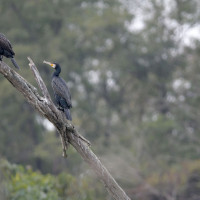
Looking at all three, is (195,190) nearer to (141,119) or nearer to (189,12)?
(141,119)

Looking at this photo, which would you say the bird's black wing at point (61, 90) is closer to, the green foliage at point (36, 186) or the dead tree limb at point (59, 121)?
the dead tree limb at point (59, 121)

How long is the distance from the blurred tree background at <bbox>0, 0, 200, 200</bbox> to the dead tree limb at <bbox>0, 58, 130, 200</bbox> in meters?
16.5

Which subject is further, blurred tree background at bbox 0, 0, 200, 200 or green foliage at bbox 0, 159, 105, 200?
blurred tree background at bbox 0, 0, 200, 200

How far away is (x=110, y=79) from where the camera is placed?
32.6 m

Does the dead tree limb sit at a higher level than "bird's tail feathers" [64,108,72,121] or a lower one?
lower

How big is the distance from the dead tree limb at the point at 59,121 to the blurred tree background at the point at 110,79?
54.2ft

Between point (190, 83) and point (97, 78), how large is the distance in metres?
6.72

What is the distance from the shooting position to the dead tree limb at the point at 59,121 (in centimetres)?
801

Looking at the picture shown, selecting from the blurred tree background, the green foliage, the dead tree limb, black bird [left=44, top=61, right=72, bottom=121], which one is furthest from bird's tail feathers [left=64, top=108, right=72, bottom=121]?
the blurred tree background

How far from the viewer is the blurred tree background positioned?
26920mm

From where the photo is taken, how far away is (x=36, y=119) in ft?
106

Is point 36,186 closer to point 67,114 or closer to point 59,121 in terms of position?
point 67,114

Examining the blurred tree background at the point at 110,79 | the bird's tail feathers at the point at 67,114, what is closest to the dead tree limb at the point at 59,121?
the bird's tail feathers at the point at 67,114

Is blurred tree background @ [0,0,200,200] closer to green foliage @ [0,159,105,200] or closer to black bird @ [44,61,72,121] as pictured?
green foliage @ [0,159,105,200]
